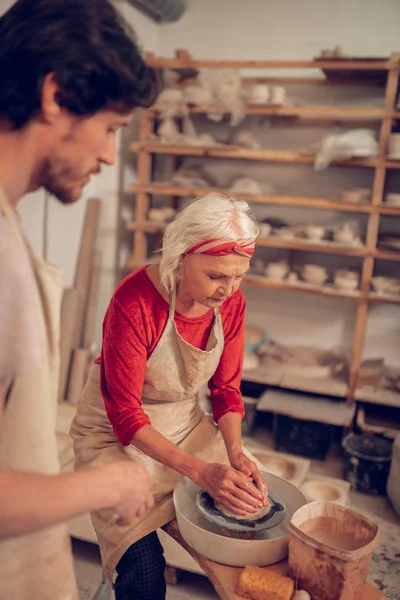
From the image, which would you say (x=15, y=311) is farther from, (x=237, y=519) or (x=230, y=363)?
(x=230, y=363)

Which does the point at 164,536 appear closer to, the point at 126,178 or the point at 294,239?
the point at 294,239

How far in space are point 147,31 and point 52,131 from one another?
3.58m

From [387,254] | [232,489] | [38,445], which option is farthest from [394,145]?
[38,445]

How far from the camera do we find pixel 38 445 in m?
0.87

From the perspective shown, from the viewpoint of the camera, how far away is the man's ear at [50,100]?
760 mm

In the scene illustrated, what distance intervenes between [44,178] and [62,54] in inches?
7.2

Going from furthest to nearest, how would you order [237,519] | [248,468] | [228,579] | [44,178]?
[248,468], [237,519], [228,579], [44,178]

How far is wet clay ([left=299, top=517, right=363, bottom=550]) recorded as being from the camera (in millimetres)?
1350

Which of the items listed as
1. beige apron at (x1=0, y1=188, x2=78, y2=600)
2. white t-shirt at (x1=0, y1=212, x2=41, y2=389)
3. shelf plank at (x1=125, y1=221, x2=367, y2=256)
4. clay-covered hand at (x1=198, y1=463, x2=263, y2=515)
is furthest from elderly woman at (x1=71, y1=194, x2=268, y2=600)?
shelf plank at (x1=125, y1=221, x2=367, y2=256)

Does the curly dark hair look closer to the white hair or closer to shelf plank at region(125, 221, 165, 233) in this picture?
the white hair

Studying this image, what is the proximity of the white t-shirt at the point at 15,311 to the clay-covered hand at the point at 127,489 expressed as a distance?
0.72ft

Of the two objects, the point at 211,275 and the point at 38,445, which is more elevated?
the point at 211,275

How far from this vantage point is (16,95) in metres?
0.76

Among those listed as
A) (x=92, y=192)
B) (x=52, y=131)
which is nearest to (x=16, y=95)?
(x=52, y=131)
